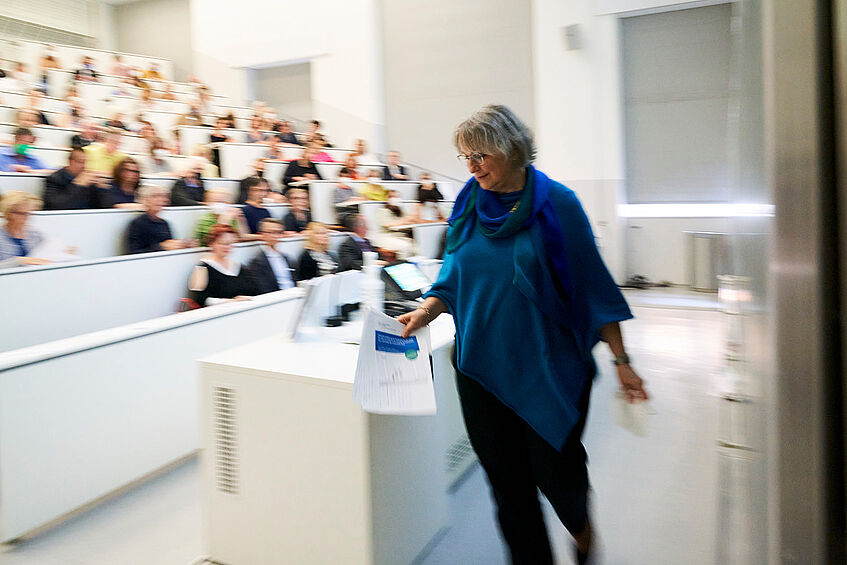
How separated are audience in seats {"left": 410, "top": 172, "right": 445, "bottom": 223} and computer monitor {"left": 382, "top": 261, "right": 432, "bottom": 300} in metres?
3.62

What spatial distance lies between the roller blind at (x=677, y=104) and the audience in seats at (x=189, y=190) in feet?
17.1

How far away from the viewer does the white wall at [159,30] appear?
41.6 feet

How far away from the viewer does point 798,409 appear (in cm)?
30

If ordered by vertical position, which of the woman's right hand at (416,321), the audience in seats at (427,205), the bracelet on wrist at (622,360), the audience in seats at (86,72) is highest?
the audience in seats at (86,72)

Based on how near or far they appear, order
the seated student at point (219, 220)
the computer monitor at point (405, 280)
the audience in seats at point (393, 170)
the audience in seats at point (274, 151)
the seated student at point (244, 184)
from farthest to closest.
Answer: the audience in seats at point (393, 170)
the audience in seats at point (274, 151)
the seated student at point (244, 184)
the seated student at point (219, 220)
the computer monitor at point (405, 280)

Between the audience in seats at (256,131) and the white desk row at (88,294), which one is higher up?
the audience in seats at (256,131)

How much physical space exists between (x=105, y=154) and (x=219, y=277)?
7.83 ft

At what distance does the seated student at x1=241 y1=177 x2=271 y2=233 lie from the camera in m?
5.24

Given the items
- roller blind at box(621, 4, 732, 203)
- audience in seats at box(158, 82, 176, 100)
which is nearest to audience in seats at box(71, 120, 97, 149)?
audience in seats at box(158, 82, 176, 100)

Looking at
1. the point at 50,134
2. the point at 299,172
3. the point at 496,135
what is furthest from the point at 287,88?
the point at 496,135

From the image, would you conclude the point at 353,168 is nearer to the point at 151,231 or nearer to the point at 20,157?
the point at 20,157

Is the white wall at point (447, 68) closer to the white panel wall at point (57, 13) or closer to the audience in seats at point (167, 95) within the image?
the audience in seats at point (167, 95)

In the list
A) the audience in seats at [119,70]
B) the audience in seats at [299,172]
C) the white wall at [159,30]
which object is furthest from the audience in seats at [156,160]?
the white wall at [159,30]

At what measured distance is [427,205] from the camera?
7793mm
